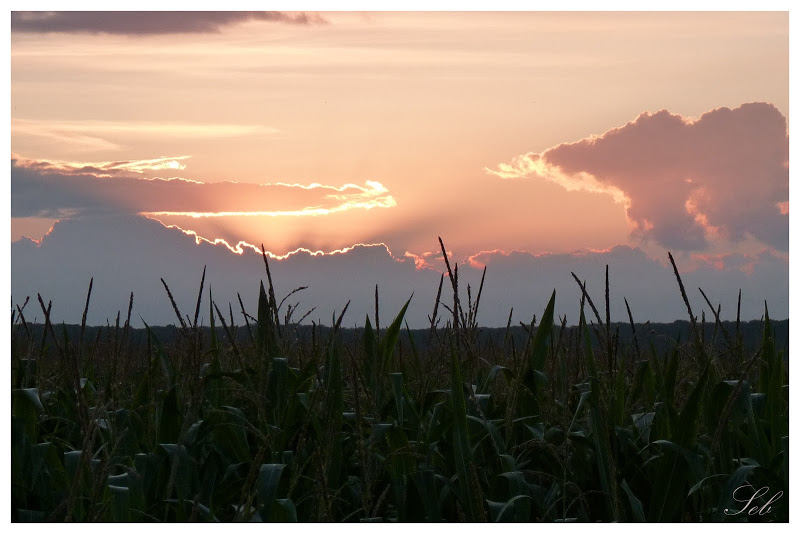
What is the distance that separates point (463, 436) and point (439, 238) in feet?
2.72

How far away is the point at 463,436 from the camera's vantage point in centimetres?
299

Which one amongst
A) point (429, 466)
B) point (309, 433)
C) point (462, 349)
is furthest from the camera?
point (462, 349)

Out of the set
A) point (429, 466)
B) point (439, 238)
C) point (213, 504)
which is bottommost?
point (213, 504)

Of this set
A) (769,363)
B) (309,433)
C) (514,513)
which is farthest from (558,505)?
(769,363)

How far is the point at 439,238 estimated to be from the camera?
3012 millimetres

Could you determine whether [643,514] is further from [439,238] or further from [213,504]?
[213,504]

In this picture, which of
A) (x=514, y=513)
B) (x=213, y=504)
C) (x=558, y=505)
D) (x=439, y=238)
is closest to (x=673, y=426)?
(x=558, y=505)

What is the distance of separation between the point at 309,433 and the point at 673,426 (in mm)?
1714

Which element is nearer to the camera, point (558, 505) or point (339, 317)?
point (339, 317)

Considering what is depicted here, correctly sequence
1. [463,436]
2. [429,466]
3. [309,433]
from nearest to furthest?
[463,436] → [429,466] → [309,433]

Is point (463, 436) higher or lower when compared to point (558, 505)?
higher
